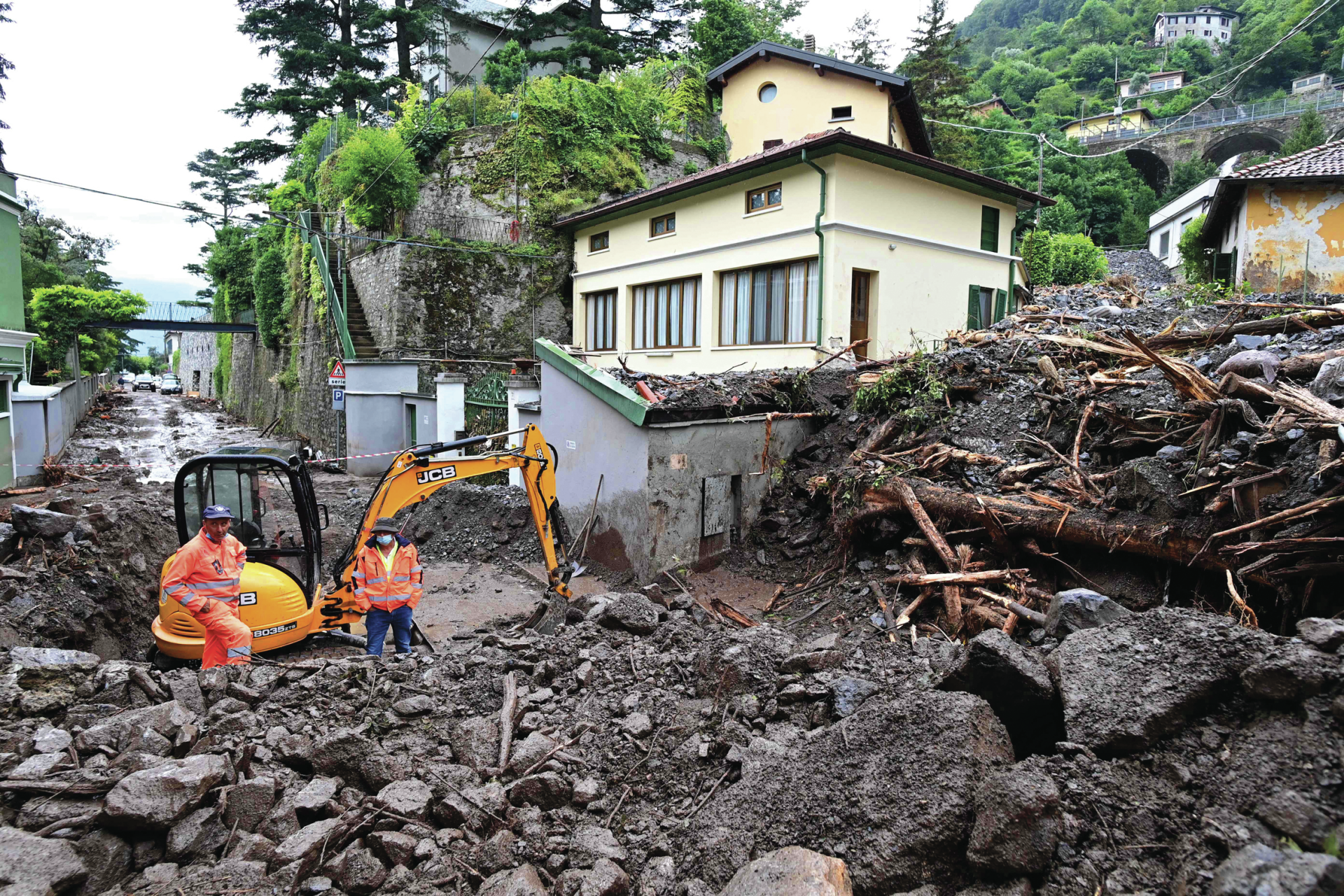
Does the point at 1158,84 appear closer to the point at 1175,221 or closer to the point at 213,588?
the point at 1175,221

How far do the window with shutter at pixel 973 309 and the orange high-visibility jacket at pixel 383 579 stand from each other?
14.3 metres

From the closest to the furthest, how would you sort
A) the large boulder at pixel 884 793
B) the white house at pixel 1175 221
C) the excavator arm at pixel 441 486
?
the large boulder at pixel 884 793 < the excavator arm at pixel 441 486 < the white house at pixel 1175 221

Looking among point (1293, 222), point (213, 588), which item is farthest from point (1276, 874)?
point (1293, 222)

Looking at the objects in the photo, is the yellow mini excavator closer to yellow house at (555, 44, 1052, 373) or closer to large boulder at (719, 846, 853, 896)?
large boulder at (719, 846, 853, 896)

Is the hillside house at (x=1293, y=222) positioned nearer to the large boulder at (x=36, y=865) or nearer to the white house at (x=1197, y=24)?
the large boulder at (x=36, y=865)

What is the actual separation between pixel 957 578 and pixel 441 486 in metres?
5.49

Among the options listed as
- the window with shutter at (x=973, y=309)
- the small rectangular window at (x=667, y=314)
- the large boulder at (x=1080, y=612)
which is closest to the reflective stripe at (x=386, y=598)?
the large boulder at (x=1080, y=612)

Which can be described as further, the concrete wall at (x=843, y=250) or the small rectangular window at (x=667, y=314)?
the small rectangular window at (x=667, y=314)

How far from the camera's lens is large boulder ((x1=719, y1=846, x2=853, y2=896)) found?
3.10 metres

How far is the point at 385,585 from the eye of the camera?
24.6 ft

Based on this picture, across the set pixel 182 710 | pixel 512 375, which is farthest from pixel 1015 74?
pixel 182 710

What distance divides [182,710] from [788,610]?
6260 mm

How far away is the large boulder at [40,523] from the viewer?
29.7 ft

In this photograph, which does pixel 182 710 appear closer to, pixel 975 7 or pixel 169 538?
pixel 169 538
